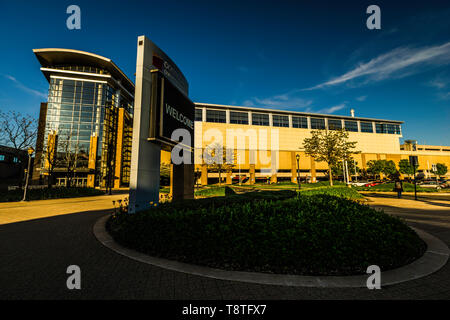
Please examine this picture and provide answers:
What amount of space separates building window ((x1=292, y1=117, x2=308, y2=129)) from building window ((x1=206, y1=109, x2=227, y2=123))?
84.8ft

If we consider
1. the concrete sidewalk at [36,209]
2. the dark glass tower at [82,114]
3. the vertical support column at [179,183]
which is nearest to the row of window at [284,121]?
the dark glass tower at [82,114]

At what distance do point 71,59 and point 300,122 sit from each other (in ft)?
227

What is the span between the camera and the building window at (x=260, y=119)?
224 ft

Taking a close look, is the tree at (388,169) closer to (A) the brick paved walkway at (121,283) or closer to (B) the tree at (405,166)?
(B) the tree at (405,166)

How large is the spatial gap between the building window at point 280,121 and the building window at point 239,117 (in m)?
10.5

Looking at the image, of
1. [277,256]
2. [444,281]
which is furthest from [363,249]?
[277,256]

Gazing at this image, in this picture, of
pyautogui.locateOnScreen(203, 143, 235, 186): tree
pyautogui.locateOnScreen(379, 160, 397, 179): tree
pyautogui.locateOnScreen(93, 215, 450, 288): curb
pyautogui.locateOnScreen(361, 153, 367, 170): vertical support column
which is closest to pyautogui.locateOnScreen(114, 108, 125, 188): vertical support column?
pyautogui.locateOnScreen(203, 143, 235, 186): tree

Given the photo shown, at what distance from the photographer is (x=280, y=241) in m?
4.52

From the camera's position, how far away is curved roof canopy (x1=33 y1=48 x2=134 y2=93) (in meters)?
43.3

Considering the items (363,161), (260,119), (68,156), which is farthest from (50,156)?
(363,161)

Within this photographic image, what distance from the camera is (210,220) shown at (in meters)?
5.41

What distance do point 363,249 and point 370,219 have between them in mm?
1503

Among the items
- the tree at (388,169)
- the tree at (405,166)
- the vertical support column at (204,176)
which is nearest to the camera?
the vertical support column at (204,176)
